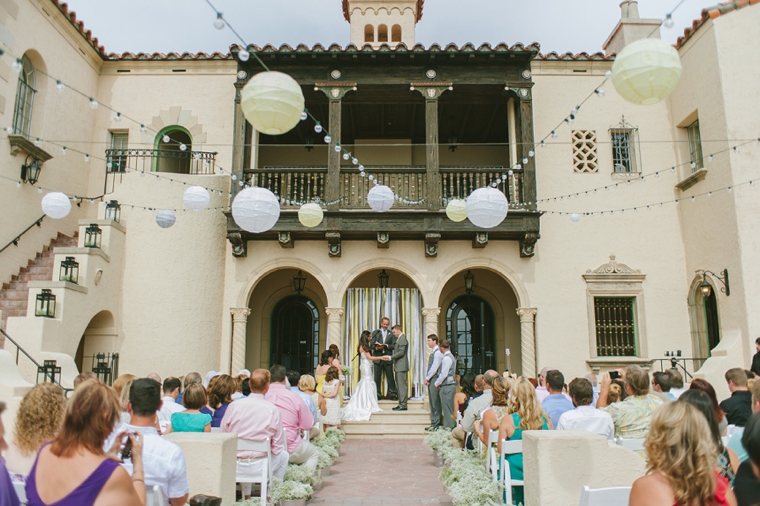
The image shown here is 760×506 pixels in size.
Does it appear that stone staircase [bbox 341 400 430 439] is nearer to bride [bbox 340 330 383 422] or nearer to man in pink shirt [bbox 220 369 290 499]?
bride [bbox 340 330 383 422]

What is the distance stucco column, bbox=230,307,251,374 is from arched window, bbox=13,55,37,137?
534 cm

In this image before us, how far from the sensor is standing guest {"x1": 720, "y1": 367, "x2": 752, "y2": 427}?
18.7 ft

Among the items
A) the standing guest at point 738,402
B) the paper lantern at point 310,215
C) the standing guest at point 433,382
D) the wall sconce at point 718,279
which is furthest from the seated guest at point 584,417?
the wall sconce at point 718,279

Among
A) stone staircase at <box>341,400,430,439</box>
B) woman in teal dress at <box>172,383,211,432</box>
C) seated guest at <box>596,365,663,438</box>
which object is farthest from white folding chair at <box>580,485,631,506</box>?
stone staircase at <box>341,400,430,439</box>

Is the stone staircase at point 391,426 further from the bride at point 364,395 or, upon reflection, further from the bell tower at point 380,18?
the bell tower at point 380,18

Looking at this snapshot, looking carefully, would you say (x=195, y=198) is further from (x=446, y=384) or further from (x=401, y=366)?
(x=446, y=384)

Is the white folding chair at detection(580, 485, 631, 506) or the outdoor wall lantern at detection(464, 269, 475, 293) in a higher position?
the outdoor wall lantern at detection(464, 269, 475, 293)

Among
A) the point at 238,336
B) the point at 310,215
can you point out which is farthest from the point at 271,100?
the point at 238,336

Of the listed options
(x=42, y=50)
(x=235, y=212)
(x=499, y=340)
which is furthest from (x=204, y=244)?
(x=499, y=340)

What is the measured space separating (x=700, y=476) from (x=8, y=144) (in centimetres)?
1220

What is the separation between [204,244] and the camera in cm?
1295

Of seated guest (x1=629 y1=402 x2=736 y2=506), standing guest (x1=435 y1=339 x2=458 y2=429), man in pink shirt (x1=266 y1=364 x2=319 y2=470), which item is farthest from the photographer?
standing guest (x1=435 y1=339 x2=458 y2=429)

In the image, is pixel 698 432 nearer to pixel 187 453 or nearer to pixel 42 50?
pixel 187 453

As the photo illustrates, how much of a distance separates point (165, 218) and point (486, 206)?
6084 millimetres
